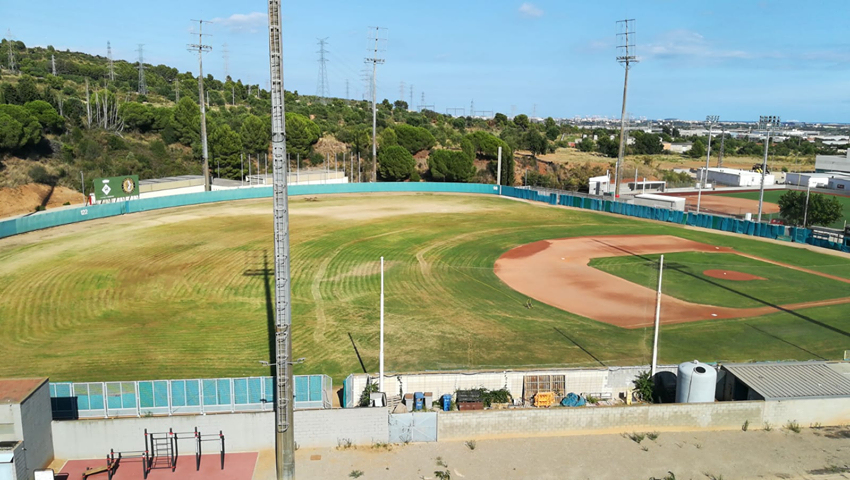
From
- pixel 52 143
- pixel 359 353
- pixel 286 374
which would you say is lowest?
pixel 359 353

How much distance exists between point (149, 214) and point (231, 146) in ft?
88.5

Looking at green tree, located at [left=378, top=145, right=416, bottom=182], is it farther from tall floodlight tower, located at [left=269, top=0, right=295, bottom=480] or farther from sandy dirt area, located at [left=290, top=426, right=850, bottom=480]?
tall floodlight tower, located at [left=269, top=0, right=295, bottom=480]

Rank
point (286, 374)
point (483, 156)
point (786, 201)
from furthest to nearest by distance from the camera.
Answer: point (483, 156), point (786, 201), point (286, 374)

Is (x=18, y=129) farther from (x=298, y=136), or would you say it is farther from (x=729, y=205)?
(x=729, y=205)

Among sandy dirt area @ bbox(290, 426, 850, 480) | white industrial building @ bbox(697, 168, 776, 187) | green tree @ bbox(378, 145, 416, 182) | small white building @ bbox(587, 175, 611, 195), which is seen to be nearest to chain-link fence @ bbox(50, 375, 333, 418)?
sandy dirt area @ bbox(290, 426, 850, 480)

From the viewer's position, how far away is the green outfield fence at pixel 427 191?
5200 cm

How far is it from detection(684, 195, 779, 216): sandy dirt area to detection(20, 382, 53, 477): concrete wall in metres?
69.4

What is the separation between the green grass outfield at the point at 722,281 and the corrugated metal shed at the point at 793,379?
12.4m

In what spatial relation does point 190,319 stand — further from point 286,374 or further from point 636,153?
point 636,153

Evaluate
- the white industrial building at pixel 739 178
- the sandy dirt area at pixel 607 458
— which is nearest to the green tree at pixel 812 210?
the white industrial building at pixel 739 178

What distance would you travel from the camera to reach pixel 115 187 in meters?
60.7

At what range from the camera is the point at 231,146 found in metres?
85.6

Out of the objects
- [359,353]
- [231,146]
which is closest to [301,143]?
[231,146]

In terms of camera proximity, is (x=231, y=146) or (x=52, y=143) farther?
(x=231, y=146)
